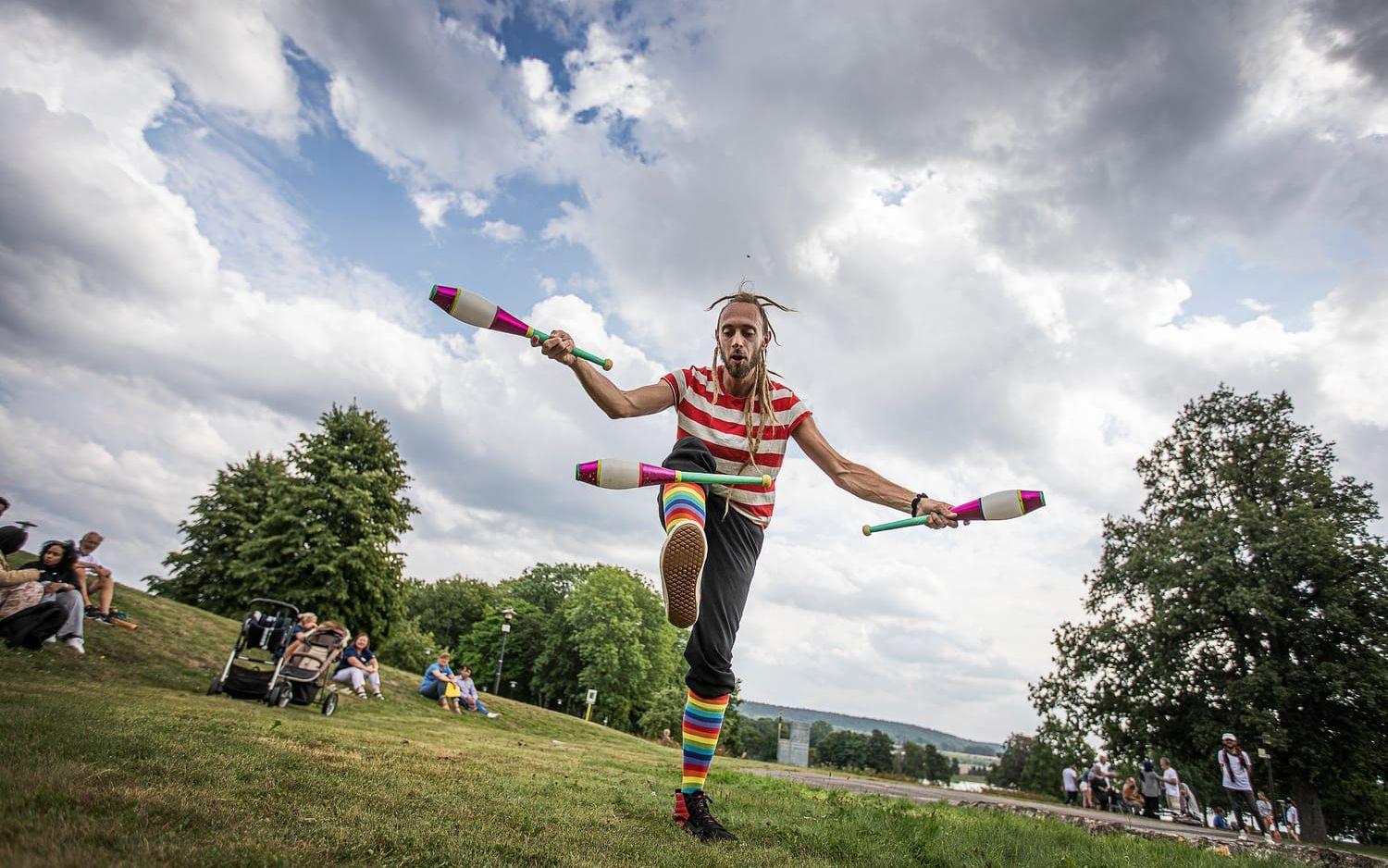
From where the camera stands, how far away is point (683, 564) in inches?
156

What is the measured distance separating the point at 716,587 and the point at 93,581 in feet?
61.0

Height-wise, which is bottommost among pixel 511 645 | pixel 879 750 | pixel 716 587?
pixel 879 750

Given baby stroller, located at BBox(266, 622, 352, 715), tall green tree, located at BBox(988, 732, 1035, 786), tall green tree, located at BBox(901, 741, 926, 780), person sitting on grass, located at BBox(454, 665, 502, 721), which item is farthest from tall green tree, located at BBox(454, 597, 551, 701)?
tall green tree, located at BBox(901, 741, 926, 780)

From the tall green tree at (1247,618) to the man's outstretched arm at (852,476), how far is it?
1062 inches

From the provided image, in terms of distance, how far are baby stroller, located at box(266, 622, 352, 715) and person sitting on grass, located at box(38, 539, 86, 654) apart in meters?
3.18

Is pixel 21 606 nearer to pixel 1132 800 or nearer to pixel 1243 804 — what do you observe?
pixel 1243 804

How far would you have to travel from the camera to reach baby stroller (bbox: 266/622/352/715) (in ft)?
42.4

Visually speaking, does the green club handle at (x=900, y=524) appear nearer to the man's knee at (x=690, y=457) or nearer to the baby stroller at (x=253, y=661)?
the man's knee at (x=690, y=457)

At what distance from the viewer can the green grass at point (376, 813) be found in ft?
7.84

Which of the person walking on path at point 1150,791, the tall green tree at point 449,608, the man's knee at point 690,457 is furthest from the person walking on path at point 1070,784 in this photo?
the tall green tree at point 449,608

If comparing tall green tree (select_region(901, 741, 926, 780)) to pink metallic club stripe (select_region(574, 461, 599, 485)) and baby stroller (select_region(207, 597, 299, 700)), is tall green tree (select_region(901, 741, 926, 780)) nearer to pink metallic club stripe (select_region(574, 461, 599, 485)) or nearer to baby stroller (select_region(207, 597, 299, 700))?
baby stroller (select_region(207, 597, 299, 700))

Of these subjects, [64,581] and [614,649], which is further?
[614,649]

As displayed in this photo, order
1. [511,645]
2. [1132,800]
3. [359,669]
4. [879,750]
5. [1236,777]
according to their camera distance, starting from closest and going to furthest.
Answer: [1236,777] → [359,669] → [1132,800] → [511,645] → [879,750]

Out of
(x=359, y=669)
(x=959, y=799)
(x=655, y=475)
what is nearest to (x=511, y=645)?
(x=359, y=669)
